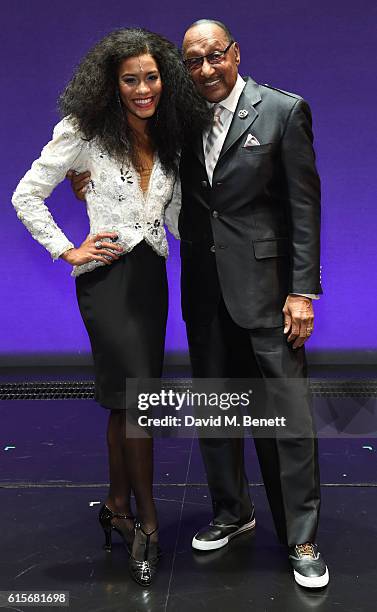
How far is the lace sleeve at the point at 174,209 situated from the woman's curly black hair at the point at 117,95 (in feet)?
0.55

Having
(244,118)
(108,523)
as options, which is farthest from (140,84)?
(108,523)

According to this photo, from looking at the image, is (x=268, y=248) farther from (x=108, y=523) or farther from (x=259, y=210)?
(x=108, y=523)

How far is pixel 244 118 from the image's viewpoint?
7.27ft

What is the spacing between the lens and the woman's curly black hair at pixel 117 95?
2.21m

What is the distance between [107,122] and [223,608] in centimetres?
146

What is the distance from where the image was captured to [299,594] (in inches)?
86.3

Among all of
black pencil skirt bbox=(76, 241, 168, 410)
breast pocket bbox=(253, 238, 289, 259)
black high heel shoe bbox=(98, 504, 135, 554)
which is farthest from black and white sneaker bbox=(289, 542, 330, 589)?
breast pocket bbox=(253, 238, 289, 259)

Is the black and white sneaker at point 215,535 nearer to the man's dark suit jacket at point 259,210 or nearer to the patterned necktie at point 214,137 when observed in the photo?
the man's dark suit jacket at point 259,210

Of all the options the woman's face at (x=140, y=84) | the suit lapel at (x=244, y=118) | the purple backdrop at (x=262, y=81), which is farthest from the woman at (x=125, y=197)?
the purple backdrop at (x=262, y=81)

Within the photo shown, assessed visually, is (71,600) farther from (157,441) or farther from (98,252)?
(157,441)

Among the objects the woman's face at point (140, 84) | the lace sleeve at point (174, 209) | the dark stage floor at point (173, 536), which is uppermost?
the woman's face at point (140, 84)

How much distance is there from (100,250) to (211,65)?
0.64 m

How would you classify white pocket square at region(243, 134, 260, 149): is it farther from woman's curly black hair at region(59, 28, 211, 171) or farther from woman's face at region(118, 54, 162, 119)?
woman's face at region(118, 54, 162, 119)

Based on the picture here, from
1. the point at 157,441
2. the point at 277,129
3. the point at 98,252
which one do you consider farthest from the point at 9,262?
the point at 277,129
